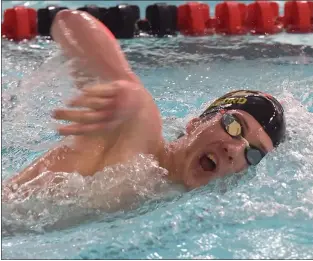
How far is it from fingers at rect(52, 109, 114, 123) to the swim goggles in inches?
16.8

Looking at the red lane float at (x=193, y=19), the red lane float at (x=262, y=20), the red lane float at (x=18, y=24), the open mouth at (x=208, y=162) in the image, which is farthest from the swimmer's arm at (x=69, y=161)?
the red lane float at (x=262, y=20)

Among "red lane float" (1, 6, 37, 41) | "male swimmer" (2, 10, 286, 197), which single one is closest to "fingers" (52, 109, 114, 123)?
"male swimmer" (2, 10, 286, 197)

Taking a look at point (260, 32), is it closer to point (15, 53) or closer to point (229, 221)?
point (15, 53)

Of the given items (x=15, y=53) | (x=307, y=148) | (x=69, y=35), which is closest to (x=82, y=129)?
(x=69, y=35)

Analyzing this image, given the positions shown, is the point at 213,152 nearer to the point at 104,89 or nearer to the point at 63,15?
the point at 104,89

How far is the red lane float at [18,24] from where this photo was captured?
4234 millimetres

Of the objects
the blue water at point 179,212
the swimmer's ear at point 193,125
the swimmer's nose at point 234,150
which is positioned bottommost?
the blue water at point 179,212

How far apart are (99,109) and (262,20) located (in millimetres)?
3177

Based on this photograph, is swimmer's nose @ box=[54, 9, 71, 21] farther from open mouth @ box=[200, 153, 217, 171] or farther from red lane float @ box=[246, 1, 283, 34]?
red lane float @ box=[246, 1, 283, 34]

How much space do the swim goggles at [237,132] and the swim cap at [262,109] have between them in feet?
0.23

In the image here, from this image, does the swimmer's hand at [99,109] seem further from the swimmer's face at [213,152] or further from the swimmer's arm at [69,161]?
the swimmer's face at [213,152]

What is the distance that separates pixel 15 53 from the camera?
3846 millimetres

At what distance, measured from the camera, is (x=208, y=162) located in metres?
1.75

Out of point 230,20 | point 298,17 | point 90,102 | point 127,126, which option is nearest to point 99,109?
point 90,102
